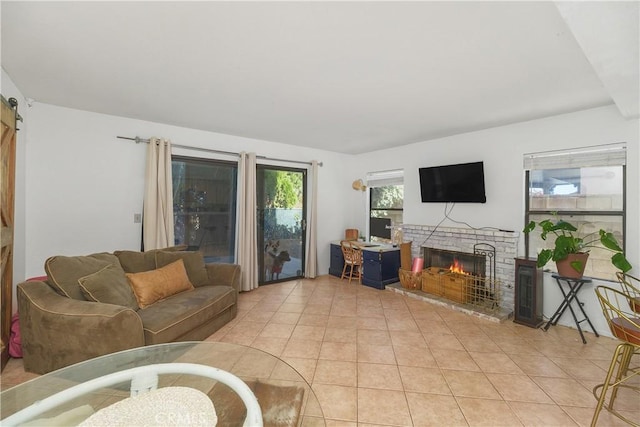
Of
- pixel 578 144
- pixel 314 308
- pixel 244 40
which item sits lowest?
pixel 314 308

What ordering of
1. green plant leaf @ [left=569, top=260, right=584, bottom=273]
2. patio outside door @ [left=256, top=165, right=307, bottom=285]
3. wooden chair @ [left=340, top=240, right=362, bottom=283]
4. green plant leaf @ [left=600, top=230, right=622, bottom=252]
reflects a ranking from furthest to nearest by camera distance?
wooden chair @ [left=340, top=240, right=362, bottom=283] → patio outside door @ [left=256, top=165, right=307, bottom=285] → green plant leaf @ [left=569, top=260, right=584, bottom=273] → green plant leaf @ [left=600, top=230, right=622, bottom=252]

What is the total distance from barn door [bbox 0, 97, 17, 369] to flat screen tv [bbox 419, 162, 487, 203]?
455 centimetres

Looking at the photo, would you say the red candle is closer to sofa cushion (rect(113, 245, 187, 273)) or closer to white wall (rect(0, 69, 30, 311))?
sofa cushion (rect(113, 245, 187, 273))

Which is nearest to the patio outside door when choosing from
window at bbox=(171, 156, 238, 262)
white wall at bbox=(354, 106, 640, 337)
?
window at bbox=(171, 156, 238, 262)

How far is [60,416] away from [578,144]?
453 centimetres

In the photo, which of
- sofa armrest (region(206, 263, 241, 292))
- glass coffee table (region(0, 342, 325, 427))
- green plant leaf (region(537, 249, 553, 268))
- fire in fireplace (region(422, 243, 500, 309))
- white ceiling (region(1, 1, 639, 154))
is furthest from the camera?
fire in fireplace (region(422, 243, 500, 309))

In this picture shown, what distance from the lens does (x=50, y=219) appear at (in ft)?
9.97

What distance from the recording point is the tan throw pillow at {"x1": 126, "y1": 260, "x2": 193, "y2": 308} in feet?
8.39

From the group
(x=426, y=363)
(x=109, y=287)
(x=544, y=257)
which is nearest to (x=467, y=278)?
(x=544, y=257)

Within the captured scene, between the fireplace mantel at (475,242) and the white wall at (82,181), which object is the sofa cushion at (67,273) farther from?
the fireplace mantel at (475,242)

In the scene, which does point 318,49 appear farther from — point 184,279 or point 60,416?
point 184,279

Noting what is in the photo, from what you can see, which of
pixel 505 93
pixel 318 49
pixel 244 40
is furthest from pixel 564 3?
pixel 244 40

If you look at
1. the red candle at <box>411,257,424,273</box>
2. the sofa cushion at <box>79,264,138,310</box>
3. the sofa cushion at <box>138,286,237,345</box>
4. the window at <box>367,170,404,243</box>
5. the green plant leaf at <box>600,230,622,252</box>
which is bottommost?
the sofa cushion at <box>138,286,237,345</box>

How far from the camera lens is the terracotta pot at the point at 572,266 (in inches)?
109
